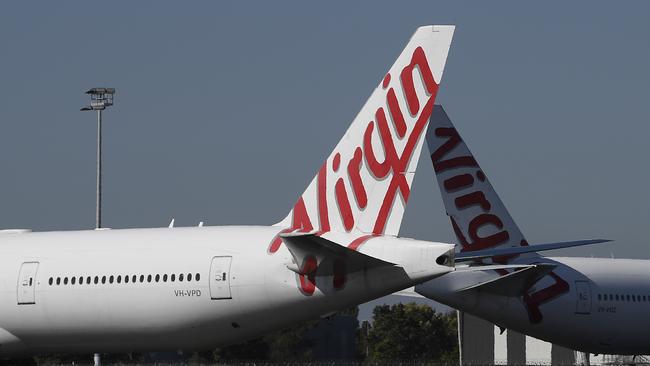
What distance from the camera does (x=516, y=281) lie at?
37344mm

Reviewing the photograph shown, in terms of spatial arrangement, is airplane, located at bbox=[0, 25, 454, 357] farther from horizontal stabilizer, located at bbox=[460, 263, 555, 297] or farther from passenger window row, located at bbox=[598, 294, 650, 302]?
passenger window row, located at bbox=[598, 294, 650, 302]

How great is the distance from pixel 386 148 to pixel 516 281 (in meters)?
12.2

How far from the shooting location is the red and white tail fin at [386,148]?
26.3 meters

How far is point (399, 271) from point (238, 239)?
4.19 metres

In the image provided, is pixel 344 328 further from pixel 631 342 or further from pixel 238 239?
pixel 238 239

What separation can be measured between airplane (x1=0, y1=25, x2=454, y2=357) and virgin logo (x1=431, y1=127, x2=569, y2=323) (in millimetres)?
12392

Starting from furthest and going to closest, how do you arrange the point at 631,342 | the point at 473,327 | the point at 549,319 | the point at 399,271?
the point at 473,327 < the point at 631,342 < the point at 549,319 < the point at 399,271

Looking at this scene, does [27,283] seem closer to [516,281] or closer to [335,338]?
[516,281]

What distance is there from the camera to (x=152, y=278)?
28.3m

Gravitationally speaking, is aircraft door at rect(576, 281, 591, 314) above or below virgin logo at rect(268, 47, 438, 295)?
below

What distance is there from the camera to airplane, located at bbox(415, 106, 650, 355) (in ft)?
125

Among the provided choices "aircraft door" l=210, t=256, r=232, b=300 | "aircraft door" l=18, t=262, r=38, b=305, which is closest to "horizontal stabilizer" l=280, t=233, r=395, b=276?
"aircraft door" l=210, t=256, r=232, b=300

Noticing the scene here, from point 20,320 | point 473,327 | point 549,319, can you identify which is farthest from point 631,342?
point 20,320

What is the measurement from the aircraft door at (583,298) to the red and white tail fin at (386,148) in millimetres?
15957
